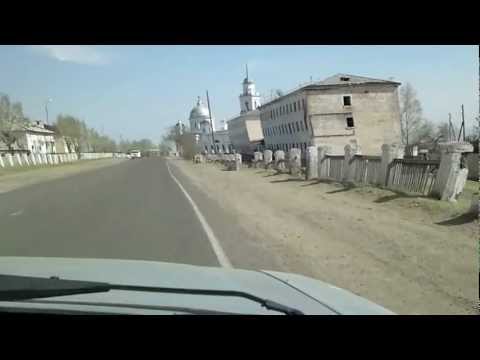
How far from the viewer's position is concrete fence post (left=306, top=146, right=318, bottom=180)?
61.0 feet

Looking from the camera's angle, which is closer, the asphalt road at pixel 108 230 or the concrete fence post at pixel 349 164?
the asphalt road at pixel 108 230

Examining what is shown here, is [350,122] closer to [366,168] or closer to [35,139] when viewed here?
[366,168]

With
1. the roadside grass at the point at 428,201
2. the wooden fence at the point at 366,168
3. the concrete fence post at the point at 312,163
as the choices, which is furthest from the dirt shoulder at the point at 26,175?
the roadside grass at the point at 428,201

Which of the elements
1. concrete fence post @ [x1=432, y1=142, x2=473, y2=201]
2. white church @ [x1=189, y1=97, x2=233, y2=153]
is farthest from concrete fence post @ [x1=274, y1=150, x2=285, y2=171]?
white church @ [x1=189, y1=97, x2=233, y2=153]

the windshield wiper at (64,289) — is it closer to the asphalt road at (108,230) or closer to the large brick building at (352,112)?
the asphalt road at (108,230)

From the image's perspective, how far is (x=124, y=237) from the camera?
8711mm

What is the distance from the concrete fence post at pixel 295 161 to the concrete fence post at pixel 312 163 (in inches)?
136

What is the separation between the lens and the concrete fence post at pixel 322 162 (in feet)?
59.2
